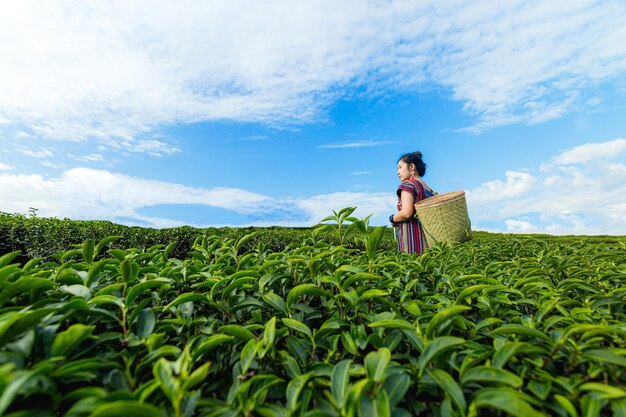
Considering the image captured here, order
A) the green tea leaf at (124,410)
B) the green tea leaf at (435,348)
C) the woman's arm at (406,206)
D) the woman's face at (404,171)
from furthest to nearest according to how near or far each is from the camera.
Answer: the woman's face at (404,171) → the woman's arm at (406,206) → the green tea leaf at (435,348) → the green tea leaf at (124,410)

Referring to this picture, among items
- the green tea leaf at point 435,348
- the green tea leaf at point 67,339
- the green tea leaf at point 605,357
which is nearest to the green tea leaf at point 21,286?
the green tea leaf at point 67,339

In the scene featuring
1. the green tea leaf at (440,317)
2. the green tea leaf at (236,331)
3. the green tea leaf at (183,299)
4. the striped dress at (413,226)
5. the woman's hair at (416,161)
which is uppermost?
the woman's hair at (416,161)

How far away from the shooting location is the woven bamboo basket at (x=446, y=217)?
6.39 metres

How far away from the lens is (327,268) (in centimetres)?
210

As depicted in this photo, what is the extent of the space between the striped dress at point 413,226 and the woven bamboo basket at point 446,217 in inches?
23.3

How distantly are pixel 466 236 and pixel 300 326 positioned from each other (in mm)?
5972

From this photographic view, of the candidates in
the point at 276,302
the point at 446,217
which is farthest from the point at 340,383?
the point at 446,217

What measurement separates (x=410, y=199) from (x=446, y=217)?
3.09 ft

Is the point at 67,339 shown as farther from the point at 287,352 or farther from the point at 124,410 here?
the point at 287,352

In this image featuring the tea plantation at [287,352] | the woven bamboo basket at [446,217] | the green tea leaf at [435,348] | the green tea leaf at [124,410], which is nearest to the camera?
the green tea leaf at [124,410]

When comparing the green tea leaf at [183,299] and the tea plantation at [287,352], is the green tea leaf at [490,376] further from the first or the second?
the green tea leaf at [183,299]

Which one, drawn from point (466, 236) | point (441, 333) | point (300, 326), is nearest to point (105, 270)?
point (300, 326)

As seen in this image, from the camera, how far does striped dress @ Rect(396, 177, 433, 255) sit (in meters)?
7.24

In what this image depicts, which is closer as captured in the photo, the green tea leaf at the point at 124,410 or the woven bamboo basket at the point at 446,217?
the green tea leaf at the point at 124,410
